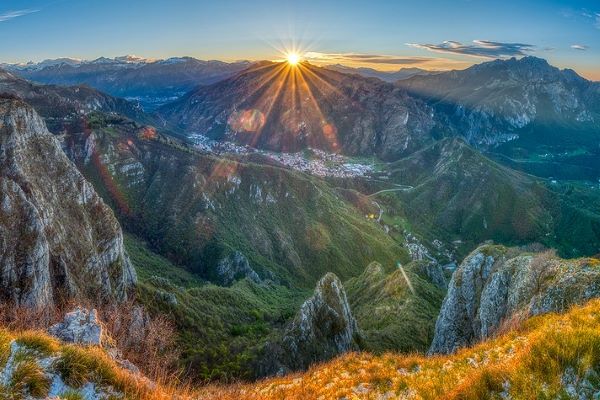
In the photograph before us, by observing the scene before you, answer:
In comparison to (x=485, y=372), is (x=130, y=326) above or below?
below

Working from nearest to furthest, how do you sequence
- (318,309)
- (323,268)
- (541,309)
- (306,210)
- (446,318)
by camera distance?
(541,309) < (446,318) < (318,309) < (323,268) < (306,210)

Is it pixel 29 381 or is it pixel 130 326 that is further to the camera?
pixel 130 326

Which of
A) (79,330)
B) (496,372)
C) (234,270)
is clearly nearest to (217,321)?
(79,330)

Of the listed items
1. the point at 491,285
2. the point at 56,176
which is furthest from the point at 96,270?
the point at 491,285

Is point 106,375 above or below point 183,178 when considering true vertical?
above

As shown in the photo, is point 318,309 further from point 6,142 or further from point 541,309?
point 6,142

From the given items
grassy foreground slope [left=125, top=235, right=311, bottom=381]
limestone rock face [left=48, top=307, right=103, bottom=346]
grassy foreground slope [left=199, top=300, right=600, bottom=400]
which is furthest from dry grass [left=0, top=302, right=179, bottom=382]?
grassy foreground slope [left=199, top=300, right=600, bottom=400]

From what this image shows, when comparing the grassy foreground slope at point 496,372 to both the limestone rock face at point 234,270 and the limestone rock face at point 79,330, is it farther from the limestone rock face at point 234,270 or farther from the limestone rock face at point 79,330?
the limestone rock face at point 234,270

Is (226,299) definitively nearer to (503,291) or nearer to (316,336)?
(316,336)
